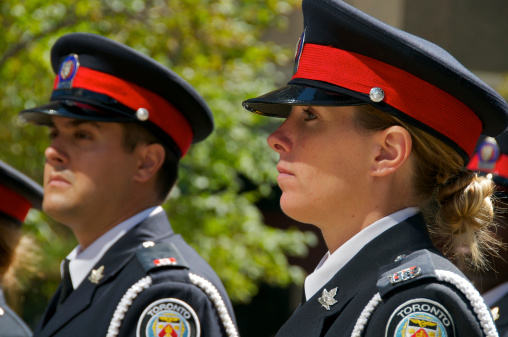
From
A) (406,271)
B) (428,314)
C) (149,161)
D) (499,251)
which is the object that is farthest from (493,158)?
(428,314)

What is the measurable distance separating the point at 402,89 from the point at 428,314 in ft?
1.93

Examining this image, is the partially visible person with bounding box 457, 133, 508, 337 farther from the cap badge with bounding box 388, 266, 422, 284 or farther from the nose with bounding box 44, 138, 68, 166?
the nose with bounding box 44, 138, 68, 166

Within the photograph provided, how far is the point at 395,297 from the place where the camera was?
69.7 inches

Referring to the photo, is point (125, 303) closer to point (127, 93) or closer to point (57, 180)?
point (57, 180)

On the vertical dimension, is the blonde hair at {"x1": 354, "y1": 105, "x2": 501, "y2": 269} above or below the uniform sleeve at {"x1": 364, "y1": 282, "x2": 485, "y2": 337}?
above

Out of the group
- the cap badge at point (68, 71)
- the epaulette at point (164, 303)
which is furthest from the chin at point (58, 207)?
the cap badge at point (68, 71)

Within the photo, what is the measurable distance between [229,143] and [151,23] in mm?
1194

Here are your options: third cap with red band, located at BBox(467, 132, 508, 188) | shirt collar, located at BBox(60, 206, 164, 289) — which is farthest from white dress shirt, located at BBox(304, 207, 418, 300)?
third cap with red band, located at BBox(467, 132, 508, 188)

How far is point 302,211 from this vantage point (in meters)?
2.08

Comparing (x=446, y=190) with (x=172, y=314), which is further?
(x=172, y=314)

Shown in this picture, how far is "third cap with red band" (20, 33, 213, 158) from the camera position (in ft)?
10.2

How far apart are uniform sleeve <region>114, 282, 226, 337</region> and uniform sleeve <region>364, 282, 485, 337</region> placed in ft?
3.08

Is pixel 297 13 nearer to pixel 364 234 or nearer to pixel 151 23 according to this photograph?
Result: pixel 151 23

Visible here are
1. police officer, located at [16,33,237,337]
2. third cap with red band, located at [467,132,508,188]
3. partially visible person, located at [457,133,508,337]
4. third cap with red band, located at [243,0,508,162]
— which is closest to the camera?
third cap with red band, located at [243,0,508,162]
